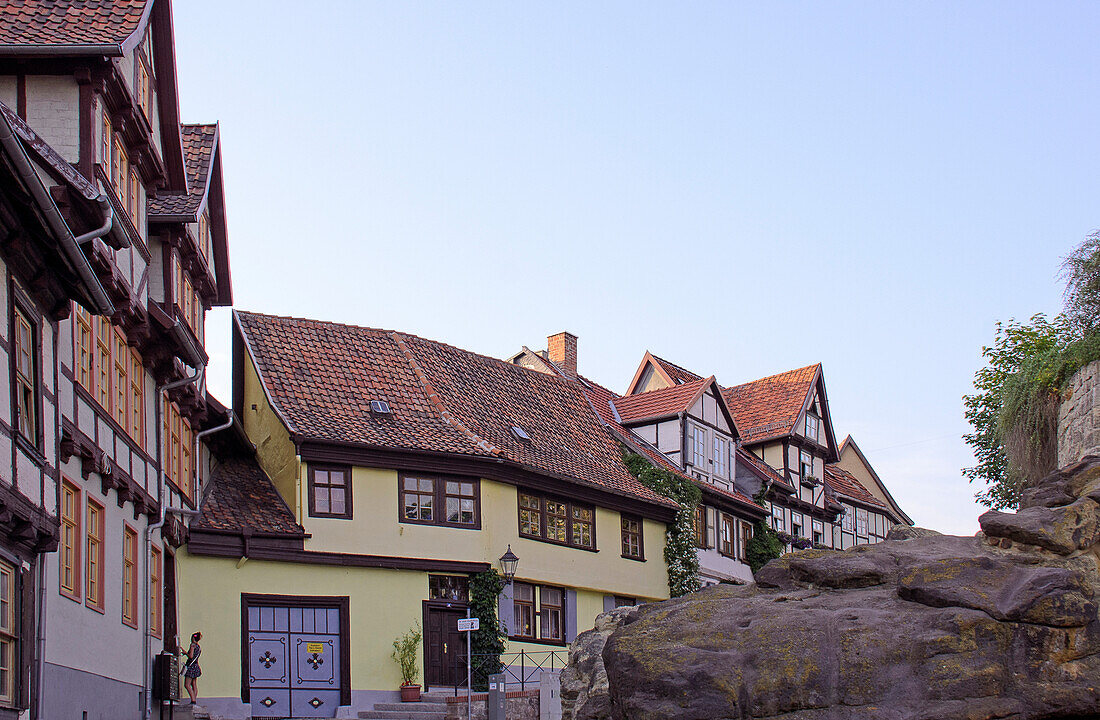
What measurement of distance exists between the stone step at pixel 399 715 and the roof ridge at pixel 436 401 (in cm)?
645

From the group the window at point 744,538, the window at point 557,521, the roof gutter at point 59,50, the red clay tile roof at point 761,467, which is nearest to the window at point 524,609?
the window at point 557,521

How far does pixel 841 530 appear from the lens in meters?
51.4

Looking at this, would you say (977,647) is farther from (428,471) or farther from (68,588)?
(428,471)

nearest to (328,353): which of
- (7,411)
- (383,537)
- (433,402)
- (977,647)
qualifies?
(433,402)

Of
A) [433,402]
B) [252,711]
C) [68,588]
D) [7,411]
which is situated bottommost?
[252,711]

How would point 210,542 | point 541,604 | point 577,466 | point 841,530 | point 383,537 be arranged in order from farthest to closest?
point 841,530
point 577,466
point 541,604
point 383,537
point 210,542

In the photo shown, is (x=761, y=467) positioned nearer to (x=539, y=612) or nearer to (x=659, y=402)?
(x=659, y=402)

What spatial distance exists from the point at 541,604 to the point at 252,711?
24.7 feet

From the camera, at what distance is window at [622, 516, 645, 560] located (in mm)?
36469

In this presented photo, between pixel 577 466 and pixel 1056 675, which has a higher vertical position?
pixel 577 466

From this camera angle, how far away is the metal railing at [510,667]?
3102cm

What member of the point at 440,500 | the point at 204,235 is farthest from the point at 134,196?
the point at 440,500

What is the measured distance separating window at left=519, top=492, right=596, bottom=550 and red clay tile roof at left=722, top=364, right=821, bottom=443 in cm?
1300

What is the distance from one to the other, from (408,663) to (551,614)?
184 inches
